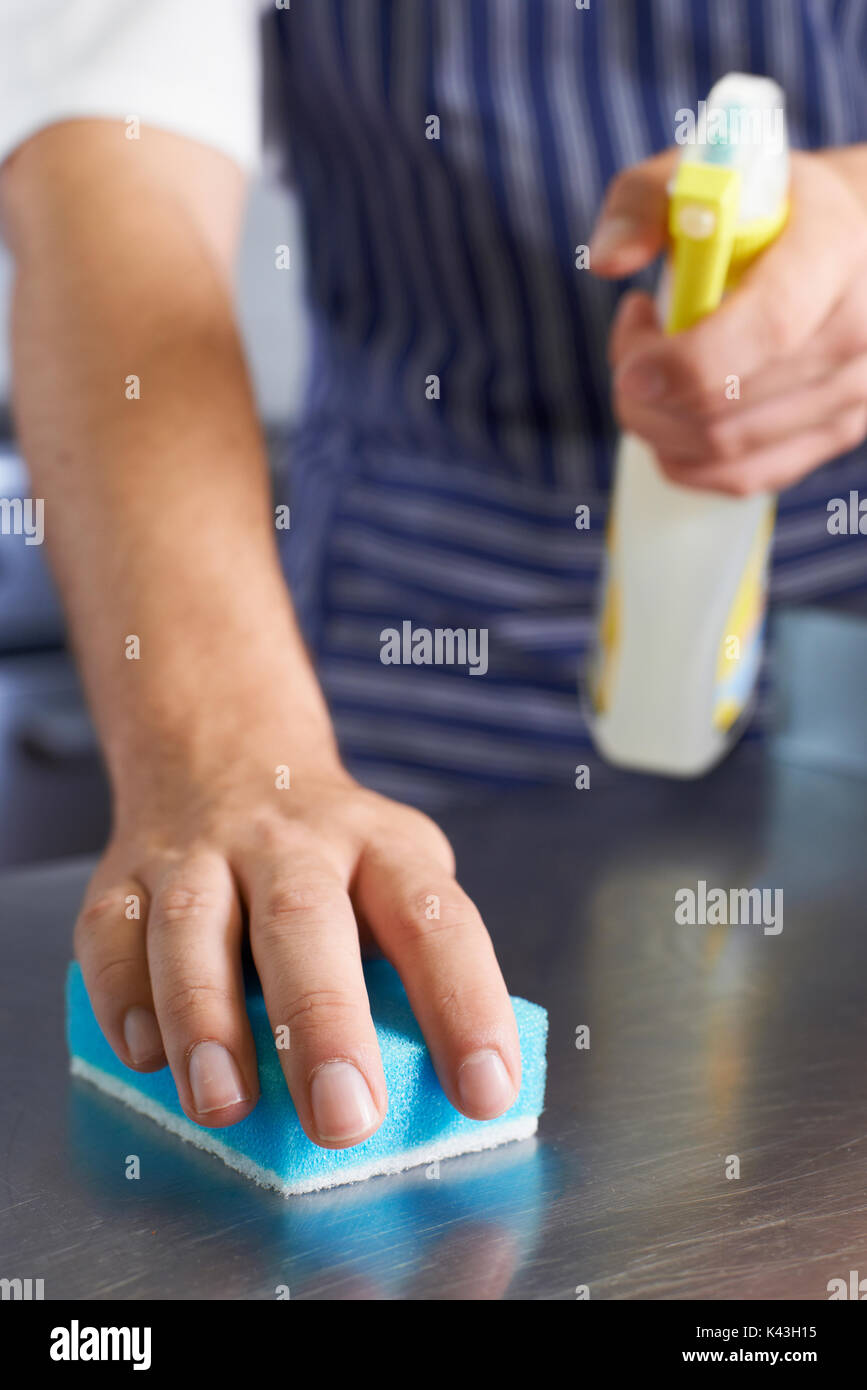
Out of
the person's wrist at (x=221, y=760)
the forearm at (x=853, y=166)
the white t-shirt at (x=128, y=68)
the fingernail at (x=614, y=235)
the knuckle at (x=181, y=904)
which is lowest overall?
the knuckle at (x=181, y=904)

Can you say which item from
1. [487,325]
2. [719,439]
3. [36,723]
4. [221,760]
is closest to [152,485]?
[221,760]

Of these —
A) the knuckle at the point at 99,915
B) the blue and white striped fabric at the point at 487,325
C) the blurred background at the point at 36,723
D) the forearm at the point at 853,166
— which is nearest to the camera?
the knuckle at the point at 99,915

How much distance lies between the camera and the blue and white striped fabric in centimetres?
93

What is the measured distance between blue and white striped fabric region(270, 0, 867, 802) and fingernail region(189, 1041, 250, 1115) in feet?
1.79

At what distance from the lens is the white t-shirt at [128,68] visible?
2.69 feet

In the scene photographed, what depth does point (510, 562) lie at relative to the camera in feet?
3.20

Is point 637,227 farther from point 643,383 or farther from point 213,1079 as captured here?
point 213,1079

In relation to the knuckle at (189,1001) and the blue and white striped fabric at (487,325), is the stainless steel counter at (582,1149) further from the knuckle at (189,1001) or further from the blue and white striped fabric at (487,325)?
the blue and white striped fabric at (487,325)

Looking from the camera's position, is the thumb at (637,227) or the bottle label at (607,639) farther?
the bottle label at (607,639)

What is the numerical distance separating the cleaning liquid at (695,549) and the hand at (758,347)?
0.5 inches

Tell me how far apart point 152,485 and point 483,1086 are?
14.3 inches

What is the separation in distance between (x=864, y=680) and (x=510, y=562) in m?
0.25

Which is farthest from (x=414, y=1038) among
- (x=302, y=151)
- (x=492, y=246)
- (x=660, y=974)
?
(x=302, y=151)

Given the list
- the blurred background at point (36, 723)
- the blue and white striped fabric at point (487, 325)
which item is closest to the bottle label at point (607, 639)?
the blue and white striped fabric at point (487, 325)
